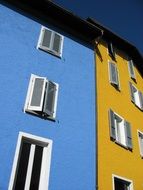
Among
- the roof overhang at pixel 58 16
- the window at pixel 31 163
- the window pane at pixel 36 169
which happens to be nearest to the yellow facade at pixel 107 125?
the roof overhang at pixel 58 16

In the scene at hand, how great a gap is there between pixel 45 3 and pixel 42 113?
550 cm

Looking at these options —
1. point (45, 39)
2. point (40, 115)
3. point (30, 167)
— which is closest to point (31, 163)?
point (30, 167)

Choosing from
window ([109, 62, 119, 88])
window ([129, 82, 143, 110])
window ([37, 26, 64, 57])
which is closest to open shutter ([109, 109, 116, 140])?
window ([109, 62, 119, 88])

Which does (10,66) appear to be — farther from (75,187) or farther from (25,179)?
(75,187)

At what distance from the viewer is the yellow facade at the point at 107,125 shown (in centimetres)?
1023

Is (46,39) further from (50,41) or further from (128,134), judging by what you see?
(128,134)

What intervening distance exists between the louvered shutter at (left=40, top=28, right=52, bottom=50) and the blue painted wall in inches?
10.5

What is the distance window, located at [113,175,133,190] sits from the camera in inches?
409

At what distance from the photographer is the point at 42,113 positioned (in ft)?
30.2

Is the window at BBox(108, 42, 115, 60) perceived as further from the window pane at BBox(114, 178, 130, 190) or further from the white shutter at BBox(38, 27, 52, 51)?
the window pane at BBox(114, 178, 130, 190)

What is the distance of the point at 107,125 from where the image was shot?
37.3ft

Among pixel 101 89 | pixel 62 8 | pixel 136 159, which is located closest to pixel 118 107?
pixel 101 89

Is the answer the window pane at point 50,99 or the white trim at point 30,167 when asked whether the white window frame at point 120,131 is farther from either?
the white trim at point 30,167

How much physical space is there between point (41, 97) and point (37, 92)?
254mm
